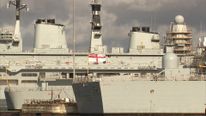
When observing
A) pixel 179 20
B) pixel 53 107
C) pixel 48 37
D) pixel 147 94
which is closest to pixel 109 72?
pixel 48 37

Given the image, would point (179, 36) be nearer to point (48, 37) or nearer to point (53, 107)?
point (48, 37)

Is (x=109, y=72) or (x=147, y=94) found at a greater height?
(x=109, y=72)

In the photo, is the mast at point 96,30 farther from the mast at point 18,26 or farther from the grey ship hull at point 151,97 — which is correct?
the grey ship hull at point 151,97

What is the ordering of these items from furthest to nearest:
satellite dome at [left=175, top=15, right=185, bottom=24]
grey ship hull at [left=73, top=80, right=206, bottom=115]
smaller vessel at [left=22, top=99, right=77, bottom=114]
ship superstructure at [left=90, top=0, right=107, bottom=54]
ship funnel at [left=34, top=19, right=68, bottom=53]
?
satellite dome at [left=175, top=15, right=185, bottom=24] → ship superstructure at [left=90, top=0, right=107, bottom=54] → ship funnel at [left=34, top=19, right=68, bottom=53] → smaller vessel at [left=22, top=99, right=77, bottom=114] → grey ship hull at [left=73, top=80, right=206, bottom=115]

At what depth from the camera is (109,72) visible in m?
61.2

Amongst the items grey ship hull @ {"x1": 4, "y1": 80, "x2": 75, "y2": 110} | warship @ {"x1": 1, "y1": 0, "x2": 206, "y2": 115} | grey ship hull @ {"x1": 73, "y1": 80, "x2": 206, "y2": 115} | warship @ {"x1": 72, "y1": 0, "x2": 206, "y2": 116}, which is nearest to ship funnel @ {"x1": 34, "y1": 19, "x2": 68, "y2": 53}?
warship @ {"x1": 1, "y1": 0, "x2": 206, "y2": 115}

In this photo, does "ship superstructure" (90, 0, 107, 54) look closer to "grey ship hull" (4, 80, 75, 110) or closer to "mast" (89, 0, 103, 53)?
"mast" (89, 0, 103, 53)

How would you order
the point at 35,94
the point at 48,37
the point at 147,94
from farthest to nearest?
the point at 48,37 < the point at 35,94 < the point at 147,94

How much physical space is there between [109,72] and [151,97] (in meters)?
18.9

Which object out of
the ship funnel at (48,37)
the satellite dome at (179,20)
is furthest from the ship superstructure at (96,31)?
the satellite dome at (179,20)

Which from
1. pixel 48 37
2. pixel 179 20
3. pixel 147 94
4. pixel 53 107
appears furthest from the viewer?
pixel 179 20

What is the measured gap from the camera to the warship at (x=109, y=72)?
42656 millimetres

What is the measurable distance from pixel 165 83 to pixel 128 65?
64.5 feet

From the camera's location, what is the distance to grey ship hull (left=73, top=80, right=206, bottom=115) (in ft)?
140
